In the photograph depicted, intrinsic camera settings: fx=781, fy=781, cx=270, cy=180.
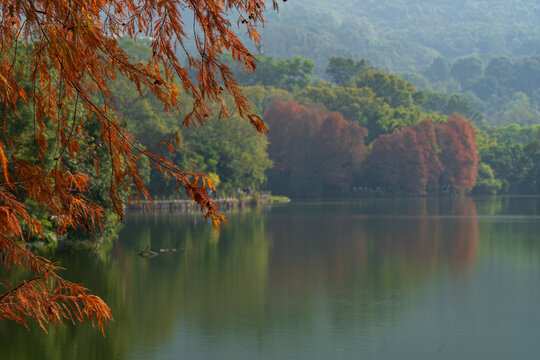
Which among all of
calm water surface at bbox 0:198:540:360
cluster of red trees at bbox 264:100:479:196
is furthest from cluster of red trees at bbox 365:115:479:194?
calm water surface at bbox 0:198:540:360

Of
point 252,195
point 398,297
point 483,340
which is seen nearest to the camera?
point 483,340

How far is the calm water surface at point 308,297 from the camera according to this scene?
18.8 m

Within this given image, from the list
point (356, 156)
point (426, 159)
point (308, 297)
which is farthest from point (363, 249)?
point (426, 159)

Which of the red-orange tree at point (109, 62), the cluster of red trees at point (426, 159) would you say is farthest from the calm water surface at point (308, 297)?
the cluster of red trees at point (426, 159)

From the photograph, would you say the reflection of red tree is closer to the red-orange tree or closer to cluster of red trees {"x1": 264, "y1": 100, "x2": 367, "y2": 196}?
the red-orange tree

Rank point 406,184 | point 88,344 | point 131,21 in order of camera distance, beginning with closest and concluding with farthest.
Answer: point 131,21
point 88,344
point 406,184

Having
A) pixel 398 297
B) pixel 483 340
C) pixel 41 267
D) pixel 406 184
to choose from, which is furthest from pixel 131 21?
pixel 406 184

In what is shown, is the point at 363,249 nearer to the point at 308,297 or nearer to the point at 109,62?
the point at 308,297

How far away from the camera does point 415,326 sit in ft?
70.3

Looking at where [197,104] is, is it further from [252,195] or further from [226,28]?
[252,195]

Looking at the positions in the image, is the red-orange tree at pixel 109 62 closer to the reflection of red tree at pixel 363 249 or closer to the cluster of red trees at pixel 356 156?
the reflection of red tree at pixel 363 249

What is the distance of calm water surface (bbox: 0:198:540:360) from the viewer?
18.8m

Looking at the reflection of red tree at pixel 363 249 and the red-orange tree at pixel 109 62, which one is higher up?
the red-orange tree at pixel 109 62

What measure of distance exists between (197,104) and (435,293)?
862 inches
